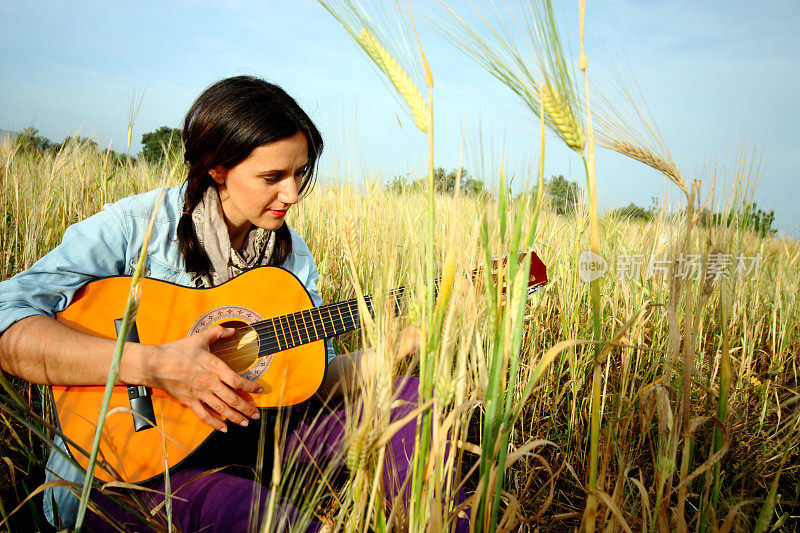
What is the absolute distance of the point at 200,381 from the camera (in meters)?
1.32

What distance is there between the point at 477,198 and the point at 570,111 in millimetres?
202

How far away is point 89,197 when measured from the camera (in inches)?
101

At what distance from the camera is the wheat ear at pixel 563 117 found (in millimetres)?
733

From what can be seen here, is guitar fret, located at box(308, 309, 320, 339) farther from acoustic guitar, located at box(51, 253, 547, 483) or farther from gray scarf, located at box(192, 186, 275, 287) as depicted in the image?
gray scarf, located at box(192, 186, 275, 287)

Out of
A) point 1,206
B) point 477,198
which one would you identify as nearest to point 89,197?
point 1,206

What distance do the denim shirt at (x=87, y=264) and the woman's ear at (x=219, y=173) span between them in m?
0.17

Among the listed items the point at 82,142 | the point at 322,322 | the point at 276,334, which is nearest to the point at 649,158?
the point at 322,322

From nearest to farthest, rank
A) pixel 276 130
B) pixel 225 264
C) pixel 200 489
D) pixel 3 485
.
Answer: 1. pixel 200 489
2. pixel 3 485
3. pixel 276 130
4. pixel 225 264

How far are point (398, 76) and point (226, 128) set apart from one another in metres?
1.07

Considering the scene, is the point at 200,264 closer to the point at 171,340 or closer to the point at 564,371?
the point at 171,340

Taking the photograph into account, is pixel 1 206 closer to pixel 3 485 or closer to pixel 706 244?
pixel 3 485

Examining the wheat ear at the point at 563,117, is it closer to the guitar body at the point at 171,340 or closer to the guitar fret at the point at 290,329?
the guitar body at the point at 171,340

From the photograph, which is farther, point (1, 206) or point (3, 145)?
point (3, 145)

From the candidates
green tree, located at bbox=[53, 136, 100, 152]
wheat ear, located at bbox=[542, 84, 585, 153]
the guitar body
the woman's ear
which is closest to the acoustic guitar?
the guitar body
